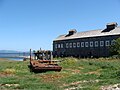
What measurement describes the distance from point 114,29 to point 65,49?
48.9ft

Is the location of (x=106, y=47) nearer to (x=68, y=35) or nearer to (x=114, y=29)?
(x=114, y=29)

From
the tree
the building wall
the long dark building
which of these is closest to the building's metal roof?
the long dark building

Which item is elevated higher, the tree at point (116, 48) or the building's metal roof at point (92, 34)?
the building's metal roof at point (92, 34)

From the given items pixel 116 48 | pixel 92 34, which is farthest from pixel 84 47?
pixel 116 48

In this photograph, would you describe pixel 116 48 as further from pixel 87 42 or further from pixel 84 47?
pixel 84 47

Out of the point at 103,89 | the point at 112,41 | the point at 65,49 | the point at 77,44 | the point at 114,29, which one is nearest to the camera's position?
the point at 103,89

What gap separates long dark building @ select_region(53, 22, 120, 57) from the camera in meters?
63.9

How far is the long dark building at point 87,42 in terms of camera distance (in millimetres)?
63938

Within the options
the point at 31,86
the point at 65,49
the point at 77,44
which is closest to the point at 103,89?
the point at 31,86

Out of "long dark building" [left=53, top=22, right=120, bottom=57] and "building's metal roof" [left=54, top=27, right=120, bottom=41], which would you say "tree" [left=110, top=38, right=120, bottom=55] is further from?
"building's metal roof" [left=54, top=27, right=120, bottom=41]

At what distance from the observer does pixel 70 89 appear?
16016 mm

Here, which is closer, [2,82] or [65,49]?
[2,82]

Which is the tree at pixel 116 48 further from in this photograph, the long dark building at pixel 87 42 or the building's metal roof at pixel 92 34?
the building's metal roof at pixel 92 34

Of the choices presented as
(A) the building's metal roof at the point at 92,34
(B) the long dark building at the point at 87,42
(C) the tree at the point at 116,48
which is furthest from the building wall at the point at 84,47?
(C) the tree at the point at 116,48
